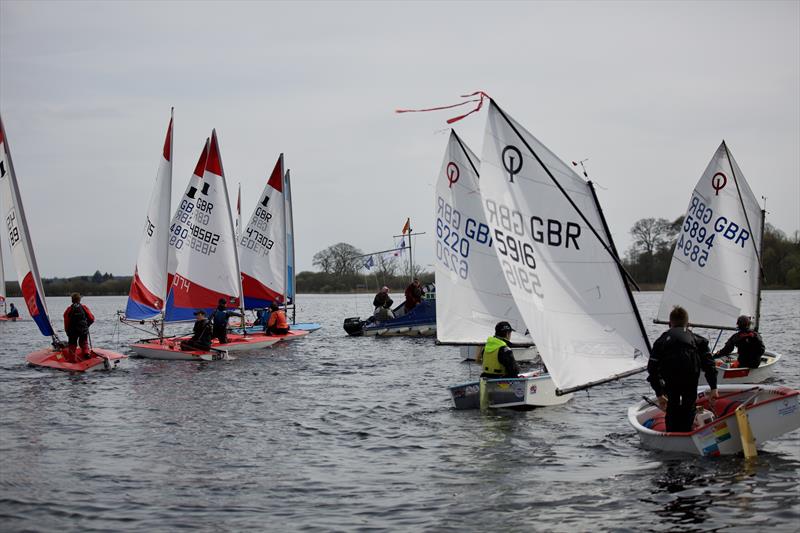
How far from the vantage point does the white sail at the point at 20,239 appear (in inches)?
975

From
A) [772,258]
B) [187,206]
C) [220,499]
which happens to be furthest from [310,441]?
[772,258]

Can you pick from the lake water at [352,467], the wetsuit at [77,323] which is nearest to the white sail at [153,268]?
the wetsuit at [77,323]

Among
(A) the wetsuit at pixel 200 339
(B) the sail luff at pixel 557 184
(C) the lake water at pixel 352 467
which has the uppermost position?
(B) the sail luff at pixel 557 184

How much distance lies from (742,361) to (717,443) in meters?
7.96

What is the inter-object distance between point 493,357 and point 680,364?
5.04 m

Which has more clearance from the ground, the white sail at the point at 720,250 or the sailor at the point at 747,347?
the white sail at the point at 720,250

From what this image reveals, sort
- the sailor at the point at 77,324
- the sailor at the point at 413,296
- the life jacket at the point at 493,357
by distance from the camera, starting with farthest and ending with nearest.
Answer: the sailor at the point at 413,296 → the sailor at the point at 77,324 → the life jacket at the point at 493,357

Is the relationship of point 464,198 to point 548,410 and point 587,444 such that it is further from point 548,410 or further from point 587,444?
point 587,444

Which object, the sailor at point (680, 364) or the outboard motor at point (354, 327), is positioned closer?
the sailor at point (680, 364)

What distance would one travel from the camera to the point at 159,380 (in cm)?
2380

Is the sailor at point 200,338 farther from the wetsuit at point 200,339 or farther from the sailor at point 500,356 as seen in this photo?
the sailor at point 500,356

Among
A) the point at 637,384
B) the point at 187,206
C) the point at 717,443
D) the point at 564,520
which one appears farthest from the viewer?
the point at 187,206

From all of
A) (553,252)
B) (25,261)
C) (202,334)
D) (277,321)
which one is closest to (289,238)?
(277,321)

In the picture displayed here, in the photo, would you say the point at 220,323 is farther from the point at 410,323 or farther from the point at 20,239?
the point at 410,323
